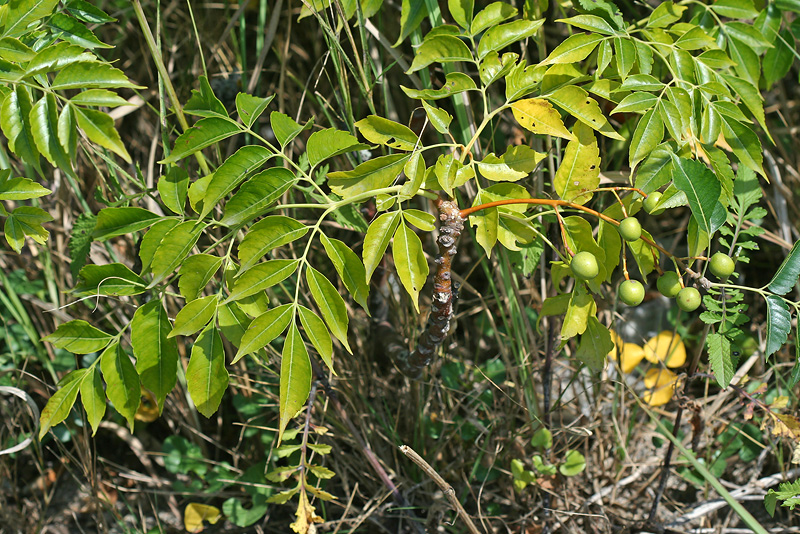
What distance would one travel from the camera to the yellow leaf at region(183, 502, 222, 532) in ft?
5.01

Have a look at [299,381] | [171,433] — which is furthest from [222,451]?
[299,381]

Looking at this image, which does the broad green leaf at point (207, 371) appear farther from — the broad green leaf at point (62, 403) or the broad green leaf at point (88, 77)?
the broad green leaf at point (88, 77)

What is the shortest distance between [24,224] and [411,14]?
0.76 metres

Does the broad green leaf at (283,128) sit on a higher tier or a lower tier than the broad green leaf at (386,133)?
higher

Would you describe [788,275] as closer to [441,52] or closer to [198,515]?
[441,52]

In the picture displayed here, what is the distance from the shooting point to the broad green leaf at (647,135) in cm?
93

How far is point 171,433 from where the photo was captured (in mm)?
1764

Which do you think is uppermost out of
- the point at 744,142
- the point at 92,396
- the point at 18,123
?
the point at 18,123

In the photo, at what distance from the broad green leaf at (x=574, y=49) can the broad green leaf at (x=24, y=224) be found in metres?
0.87

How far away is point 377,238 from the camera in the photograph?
0.87 m

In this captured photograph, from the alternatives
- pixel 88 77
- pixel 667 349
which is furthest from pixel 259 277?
pixel 667 349

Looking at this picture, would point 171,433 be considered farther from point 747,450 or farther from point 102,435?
point 747,450

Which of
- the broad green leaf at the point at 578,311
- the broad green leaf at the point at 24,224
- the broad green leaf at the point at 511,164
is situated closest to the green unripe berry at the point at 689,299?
the broad green leaf at the point at 578,311

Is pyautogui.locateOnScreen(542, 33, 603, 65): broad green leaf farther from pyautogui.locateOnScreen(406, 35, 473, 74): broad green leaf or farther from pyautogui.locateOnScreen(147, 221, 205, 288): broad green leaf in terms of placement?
pyautogui.locateOnScreen(147, 221, 205, 288): broad green leaf
